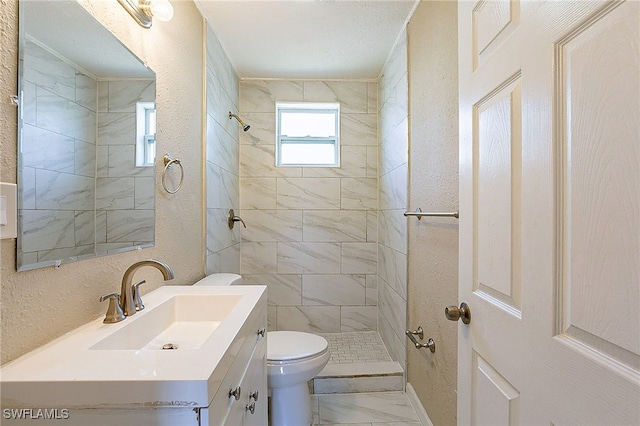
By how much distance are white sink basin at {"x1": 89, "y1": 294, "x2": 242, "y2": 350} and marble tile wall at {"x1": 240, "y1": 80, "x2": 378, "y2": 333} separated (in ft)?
5.40

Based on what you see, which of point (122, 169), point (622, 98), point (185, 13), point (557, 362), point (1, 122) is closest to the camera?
point (622, 98)

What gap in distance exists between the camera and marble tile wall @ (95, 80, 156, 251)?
1030mm

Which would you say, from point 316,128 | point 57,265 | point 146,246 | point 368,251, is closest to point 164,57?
point 146,246

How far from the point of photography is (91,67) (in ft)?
3.24

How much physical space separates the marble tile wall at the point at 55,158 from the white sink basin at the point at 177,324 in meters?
0.27

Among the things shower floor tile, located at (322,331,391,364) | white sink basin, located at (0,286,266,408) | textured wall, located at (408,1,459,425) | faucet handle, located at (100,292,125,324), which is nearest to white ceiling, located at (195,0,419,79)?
textured wall, located at (408,1,459,425)

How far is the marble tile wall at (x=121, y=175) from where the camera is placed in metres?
1.03

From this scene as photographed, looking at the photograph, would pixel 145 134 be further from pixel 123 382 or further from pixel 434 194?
→ pixel 434 194

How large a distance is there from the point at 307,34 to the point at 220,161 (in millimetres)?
1044

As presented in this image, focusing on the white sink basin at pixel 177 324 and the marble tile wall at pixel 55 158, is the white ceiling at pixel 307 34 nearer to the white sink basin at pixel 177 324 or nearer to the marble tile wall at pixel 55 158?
the marble tile wall at pixel 55 158

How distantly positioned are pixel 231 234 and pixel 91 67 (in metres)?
1.69

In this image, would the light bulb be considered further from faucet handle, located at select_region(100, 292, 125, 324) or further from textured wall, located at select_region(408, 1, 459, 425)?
textured wall, located at select_region(408, 1, 459, 425)

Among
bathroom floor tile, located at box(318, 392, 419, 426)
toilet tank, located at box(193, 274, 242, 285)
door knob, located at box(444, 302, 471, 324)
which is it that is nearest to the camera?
door knob, located at box(444, 302, 471, 324)

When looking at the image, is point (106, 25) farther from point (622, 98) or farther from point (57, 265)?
point (622, 98)
